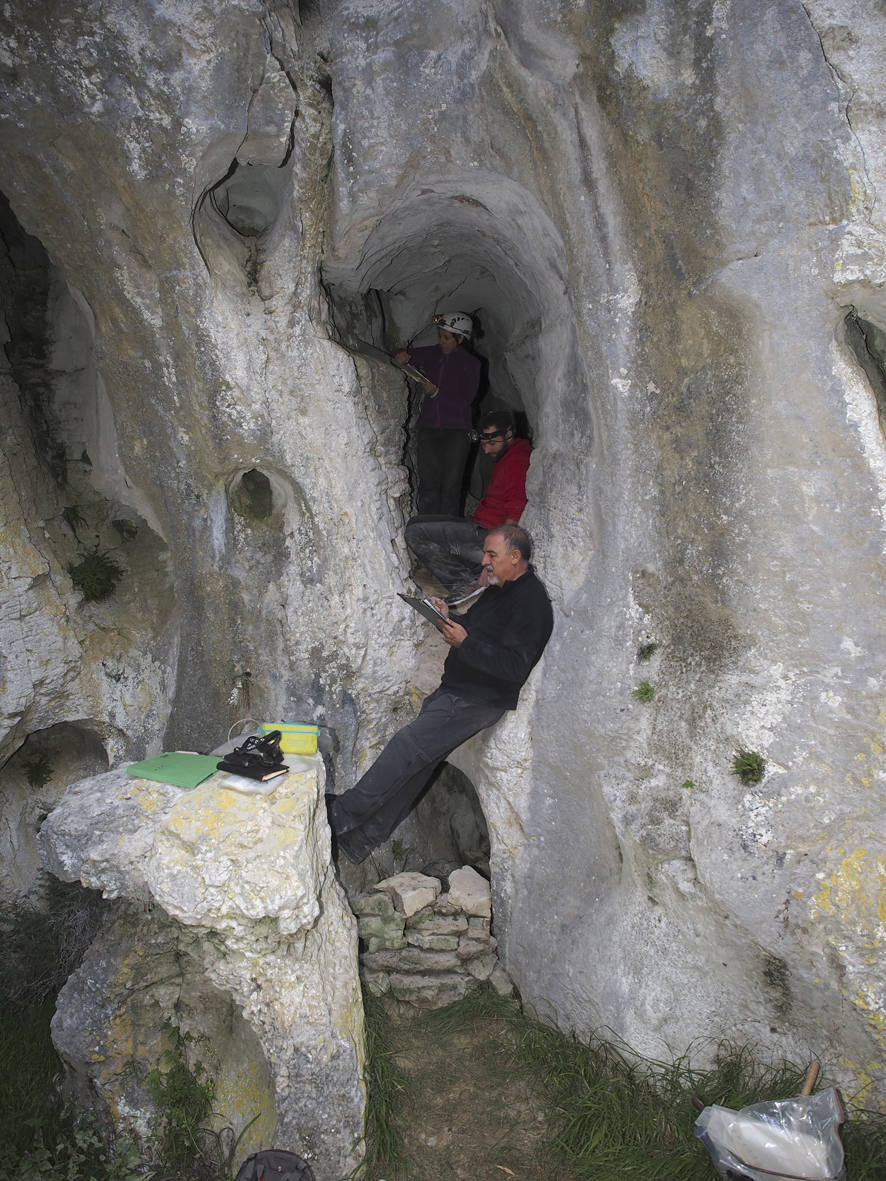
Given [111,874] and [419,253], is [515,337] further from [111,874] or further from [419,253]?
[111,874]

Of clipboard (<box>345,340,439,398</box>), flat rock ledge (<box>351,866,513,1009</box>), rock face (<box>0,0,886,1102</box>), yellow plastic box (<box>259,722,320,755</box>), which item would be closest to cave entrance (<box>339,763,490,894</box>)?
flat rock ledge (<box>351,866,513,1009</box>)

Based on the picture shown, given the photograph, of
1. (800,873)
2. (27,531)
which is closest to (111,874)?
(27,531)

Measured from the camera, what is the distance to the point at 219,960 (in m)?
3.30

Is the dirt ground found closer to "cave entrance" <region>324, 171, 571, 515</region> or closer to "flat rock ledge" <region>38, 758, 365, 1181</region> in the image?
"flat rock ledge" <region>38, 758, 365, 1181</region>

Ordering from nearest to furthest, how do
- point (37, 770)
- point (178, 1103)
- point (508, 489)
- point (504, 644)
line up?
point (178, 1103)
point (504, 644)
point (508, 489)
point (37, 770)

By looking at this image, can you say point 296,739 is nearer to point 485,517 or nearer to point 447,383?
point 485,517

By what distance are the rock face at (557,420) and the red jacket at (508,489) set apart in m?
0.53

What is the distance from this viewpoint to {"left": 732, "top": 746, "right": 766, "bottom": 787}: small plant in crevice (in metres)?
3.36

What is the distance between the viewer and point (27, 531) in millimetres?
4680

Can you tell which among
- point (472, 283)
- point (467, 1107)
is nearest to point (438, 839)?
point (467, 1107)

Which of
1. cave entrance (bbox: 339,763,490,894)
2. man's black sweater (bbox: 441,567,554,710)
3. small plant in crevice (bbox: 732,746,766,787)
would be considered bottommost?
cave entrance (bbox: 339,763,490,894)

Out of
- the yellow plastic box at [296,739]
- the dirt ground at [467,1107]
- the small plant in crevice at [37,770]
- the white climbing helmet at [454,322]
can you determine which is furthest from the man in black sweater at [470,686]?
the small plant in crevice at [37,770]

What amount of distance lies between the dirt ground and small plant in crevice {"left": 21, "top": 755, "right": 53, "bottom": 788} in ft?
8.86

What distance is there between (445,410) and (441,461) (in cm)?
34
